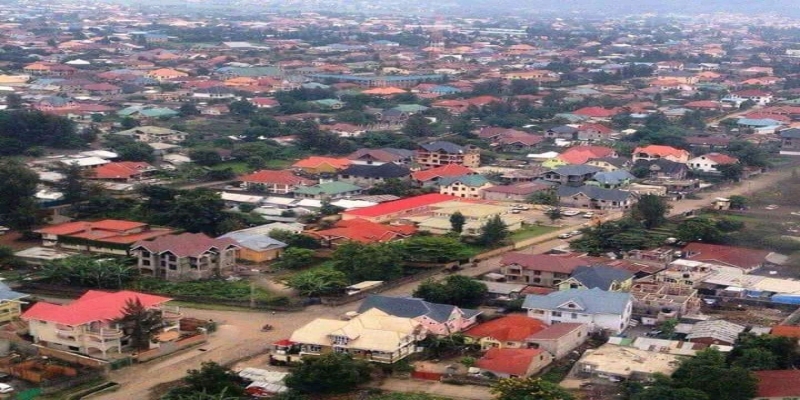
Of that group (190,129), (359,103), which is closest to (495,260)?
(190,129)

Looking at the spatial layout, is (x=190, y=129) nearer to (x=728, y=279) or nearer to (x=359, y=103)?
(x=359, y=103)

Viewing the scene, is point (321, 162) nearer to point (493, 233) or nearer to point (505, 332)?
point (493, 233)

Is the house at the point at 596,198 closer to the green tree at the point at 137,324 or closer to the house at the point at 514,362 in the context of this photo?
the house at the point at 514,362

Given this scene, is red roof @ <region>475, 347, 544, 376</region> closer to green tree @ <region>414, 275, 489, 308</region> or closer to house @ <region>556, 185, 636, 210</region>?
green tree @ <region>414, 275, 489, 308</region>

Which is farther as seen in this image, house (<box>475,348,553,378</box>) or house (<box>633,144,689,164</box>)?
house (<box>633,144,689,164</box>)

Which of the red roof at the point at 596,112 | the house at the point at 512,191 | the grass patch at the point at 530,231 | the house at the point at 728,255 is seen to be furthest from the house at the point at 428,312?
the red roof at the point at 596,112

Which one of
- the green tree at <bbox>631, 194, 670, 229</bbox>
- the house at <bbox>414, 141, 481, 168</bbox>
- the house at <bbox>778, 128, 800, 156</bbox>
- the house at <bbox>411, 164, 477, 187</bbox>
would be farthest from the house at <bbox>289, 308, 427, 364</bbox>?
the house at <bbox>778, 128, 800, 156</bbox>

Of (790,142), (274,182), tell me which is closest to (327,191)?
(274,182)
